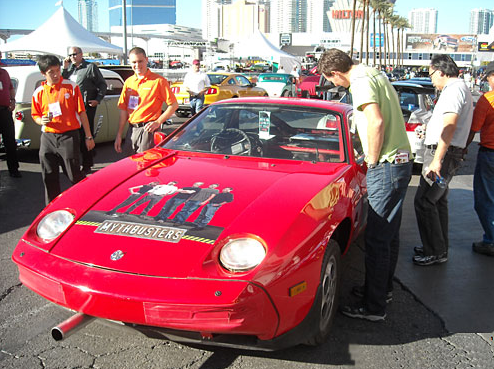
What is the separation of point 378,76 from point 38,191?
5202 mm

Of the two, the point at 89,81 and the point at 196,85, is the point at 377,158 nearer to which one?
the point at 89,81

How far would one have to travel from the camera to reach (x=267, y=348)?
2455 millimetres

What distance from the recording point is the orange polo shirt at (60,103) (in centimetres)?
498

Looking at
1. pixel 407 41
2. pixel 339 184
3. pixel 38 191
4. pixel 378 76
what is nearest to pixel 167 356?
pixel 339 184

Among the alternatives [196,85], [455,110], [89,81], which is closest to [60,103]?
[89,81]

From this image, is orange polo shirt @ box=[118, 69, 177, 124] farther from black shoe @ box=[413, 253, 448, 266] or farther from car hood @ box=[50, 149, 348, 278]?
black shoe @ box=[413, 253, 448, 266]

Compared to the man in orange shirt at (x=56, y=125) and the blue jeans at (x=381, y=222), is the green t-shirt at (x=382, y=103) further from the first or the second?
the man in orange shirt at (x=56, y=125)

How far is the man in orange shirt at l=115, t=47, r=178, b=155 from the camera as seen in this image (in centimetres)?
525

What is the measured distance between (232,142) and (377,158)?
4.41 ft

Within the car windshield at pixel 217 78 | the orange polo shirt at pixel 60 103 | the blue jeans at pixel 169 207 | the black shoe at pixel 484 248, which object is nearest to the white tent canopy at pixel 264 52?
the car windshield at pixel 217 78

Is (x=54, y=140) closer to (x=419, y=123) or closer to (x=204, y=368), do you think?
(x=204, y=368)

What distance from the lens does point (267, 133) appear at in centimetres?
401

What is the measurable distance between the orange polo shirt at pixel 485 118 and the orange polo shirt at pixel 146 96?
3.13 meters

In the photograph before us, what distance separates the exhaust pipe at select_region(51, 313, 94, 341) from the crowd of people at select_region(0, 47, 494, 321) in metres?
0.67
